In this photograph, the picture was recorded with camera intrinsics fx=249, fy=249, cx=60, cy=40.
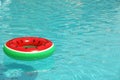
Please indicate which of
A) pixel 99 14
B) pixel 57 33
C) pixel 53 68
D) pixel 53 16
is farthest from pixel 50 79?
pixel 99 14

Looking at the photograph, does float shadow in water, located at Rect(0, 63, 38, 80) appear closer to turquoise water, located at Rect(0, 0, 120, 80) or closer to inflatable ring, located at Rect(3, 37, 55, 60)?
turquoise water, located at Rect(0, 0, 120, 80)

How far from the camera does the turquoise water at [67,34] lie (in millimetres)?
5989

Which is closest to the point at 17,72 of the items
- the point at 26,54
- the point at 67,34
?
the point at 26,54

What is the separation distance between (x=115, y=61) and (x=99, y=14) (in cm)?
495

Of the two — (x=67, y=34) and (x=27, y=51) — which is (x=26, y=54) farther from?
(x=67, y=34)

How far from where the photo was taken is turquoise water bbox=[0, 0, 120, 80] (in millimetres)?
5989

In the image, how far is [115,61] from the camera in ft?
21.6

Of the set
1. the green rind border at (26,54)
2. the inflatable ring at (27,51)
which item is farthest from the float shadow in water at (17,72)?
the green rind border at (26,54)

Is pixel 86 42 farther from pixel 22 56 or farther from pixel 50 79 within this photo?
pixel 22 56

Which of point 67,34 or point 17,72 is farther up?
point 67,34

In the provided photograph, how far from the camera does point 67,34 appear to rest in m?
8.38

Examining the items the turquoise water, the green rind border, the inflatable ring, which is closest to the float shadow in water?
the turquoise water

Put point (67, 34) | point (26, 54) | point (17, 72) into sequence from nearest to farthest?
1. point (26, 54)
2. point (17, 72)
3. point (67, 34)

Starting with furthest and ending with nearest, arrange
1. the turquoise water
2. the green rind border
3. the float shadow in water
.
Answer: the turquoise water → the float shadow in water → the green rind border
